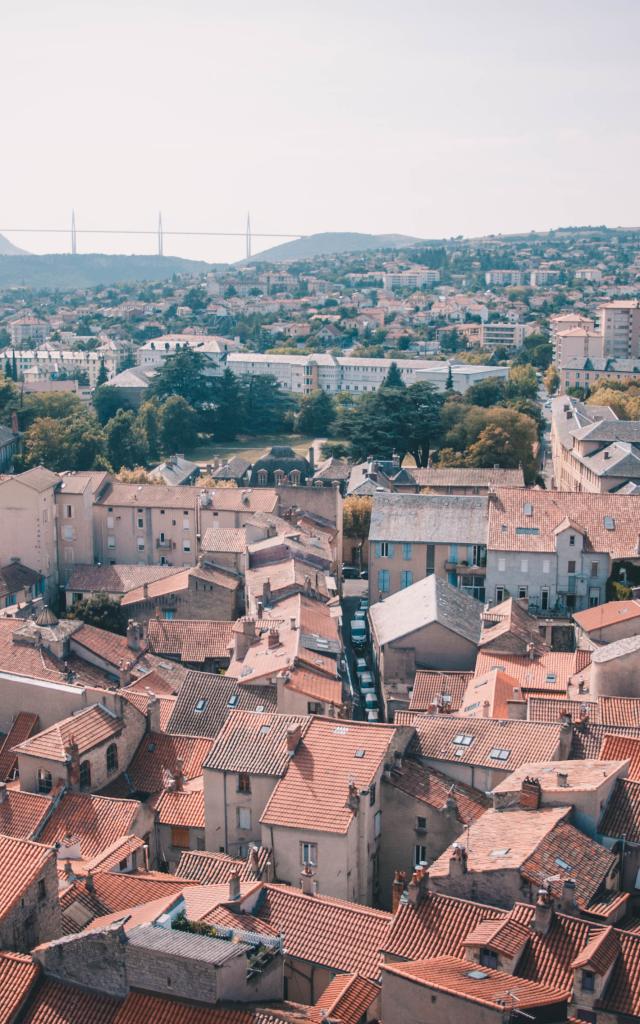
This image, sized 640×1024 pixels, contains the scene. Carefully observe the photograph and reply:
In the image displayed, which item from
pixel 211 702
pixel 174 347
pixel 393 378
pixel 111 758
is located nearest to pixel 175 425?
pixel 393 378

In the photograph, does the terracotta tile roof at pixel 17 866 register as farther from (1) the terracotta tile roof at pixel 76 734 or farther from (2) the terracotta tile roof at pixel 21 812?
(1) the terracotta tile roof at pixel 76 734

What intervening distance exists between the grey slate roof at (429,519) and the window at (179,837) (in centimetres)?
2474

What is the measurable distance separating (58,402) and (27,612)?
5791 centimetres

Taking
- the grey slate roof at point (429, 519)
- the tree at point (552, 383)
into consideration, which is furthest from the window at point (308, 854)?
the tree at point (552, 383)

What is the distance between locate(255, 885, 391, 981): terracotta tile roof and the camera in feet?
79.4

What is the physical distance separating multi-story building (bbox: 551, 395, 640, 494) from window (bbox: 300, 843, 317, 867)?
39389 mm

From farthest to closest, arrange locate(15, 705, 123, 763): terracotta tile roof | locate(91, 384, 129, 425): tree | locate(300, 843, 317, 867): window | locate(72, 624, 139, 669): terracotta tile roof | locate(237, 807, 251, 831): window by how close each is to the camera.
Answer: locate(91, 384, 129, 425): tree, locate(72, 624, 139, 669): terracotta tile roof, locate(15, 705, 123, 763): terracotta tile roof, locate(237, 807, 251, 831): window, locate(300, 843, 317, 867): window

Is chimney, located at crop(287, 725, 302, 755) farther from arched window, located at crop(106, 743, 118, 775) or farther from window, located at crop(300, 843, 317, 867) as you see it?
arched window, located at crop(106, 743, 118, 775)

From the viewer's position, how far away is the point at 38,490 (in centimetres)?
5972

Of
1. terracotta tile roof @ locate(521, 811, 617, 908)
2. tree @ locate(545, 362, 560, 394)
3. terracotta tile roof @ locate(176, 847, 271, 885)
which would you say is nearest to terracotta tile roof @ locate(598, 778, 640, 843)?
terracotta tile roof @ locate(521, 811, 617, 908)

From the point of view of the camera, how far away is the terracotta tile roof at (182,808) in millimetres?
31719

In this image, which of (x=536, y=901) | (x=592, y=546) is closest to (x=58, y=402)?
(x=592, y=546)

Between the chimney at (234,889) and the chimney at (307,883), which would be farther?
the chimney at (307,883)

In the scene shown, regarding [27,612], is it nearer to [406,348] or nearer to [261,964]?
[261,964]
